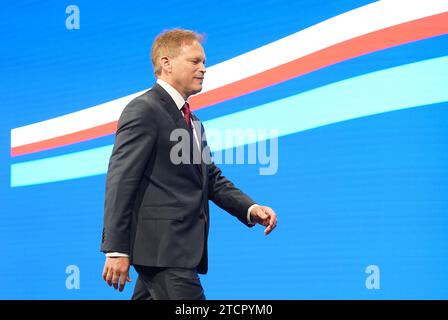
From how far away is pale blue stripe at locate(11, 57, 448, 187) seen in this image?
3.33 m

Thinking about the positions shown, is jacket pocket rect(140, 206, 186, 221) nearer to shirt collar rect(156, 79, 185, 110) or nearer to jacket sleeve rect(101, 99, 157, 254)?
jacket sleeve rect(101, 99, 157, 254)

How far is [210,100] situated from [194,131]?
1066 mm

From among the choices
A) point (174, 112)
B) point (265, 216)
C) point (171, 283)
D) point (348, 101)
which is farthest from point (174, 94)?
point (348, 101)

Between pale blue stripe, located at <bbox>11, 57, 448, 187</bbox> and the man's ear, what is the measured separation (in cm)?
100

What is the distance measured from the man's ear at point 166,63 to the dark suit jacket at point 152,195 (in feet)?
0.37

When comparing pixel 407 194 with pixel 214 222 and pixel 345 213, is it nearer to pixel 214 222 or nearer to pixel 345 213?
pixel 345 213

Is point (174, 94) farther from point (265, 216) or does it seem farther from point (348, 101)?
point (348, 101)

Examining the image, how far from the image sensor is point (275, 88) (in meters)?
3.50

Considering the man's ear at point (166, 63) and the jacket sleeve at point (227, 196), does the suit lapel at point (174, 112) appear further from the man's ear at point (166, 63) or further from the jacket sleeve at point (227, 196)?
the jacket sleeve at point (227, 196)

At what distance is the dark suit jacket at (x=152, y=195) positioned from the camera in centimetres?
232

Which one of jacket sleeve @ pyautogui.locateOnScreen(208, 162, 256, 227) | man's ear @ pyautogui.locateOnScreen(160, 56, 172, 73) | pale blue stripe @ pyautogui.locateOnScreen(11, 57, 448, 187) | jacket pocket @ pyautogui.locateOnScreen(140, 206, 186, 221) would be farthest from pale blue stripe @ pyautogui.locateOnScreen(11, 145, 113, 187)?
jacket pocket @ pyautogui.locateOnScreen(140, 206, 186, 221)

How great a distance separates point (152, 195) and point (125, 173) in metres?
0.12

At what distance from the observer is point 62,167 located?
379cm
